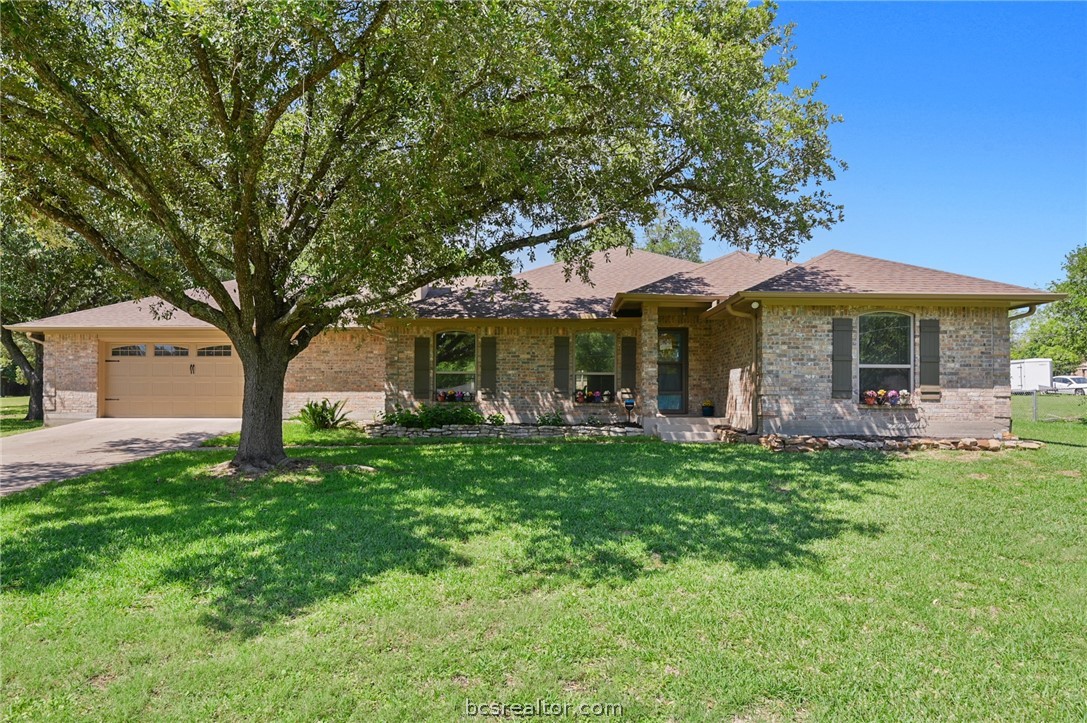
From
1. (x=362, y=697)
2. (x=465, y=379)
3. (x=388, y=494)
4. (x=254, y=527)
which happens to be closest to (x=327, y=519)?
(x=254, y=527)

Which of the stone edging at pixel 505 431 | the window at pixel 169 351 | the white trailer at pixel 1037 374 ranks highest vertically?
the window at pixel 169 351

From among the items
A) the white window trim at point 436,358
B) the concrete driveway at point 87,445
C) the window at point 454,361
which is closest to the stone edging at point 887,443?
the white window trim at point 436,358

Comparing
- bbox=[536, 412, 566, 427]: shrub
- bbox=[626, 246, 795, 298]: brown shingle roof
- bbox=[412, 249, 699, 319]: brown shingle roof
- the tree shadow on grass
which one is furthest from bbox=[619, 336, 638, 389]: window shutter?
the tree shadow on grass

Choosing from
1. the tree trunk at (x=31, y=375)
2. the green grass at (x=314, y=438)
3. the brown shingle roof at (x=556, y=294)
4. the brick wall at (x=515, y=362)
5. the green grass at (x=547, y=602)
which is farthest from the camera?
the tree trunk at (x=31, y=375)

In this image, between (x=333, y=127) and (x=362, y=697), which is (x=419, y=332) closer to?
(x=333, y=127)

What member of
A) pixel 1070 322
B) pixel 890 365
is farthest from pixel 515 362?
pixel 1070 322

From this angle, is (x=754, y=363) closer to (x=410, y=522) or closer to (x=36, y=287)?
(x=410, y=522)

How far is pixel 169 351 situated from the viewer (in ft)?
51.9

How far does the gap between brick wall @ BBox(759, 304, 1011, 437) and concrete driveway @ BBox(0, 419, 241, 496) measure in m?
11.1

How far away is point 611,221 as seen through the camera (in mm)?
9531

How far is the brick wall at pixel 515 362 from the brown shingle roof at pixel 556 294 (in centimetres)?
39

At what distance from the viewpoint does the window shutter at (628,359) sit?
14289mm

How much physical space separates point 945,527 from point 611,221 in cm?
613

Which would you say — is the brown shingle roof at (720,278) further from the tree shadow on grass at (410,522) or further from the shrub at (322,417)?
the shrub at (322,417)
